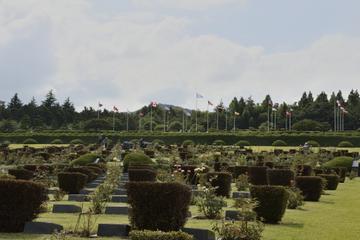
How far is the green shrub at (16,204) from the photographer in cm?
1348

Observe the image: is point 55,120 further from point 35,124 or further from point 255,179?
point 255,179

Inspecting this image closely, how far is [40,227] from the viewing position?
525 inches

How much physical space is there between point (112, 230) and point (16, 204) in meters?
2.05

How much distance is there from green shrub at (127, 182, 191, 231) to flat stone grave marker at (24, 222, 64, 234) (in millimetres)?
1569

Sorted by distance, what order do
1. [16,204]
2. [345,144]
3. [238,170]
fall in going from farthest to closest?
[345,144]
[238,170]
[16,204]

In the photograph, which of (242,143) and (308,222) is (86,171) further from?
(242,143)

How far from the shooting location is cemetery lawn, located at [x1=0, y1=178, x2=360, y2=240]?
561 inches

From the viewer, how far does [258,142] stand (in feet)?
245

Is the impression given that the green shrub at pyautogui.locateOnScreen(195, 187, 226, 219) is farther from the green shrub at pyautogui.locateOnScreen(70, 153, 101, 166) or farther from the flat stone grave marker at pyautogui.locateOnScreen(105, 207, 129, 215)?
the green shrub at pyautogui.locateOnScreen(70, 153, 101, 166)

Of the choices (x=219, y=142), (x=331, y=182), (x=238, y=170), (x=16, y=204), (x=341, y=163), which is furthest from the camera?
(x=219, y=142)

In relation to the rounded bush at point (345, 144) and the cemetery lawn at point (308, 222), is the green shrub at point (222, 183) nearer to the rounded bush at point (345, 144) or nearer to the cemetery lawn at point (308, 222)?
the cemetery lawn at point (308, 222)

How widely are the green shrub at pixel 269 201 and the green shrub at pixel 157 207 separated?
338 centimetres

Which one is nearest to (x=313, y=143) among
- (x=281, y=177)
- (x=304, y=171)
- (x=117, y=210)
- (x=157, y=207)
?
(x=304, y=171)

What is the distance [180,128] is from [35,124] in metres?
23.7
